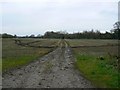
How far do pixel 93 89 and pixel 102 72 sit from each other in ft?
21.0

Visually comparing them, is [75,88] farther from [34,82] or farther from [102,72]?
[102,72]

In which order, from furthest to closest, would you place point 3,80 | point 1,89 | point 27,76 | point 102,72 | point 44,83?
Result: point 102,72, point 27,76, point 3,80, point 44,83, point 1,89

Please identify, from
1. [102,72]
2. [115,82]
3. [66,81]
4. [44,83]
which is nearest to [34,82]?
[44,83]

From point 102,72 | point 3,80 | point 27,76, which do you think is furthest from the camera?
point 102,72

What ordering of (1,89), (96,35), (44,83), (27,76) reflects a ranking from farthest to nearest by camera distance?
(96,35)
(27,76)
(44,83)
(1,89)

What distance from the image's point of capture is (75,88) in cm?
1684

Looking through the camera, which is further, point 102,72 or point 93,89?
point 102,72

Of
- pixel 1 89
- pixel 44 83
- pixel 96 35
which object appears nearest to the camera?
pixel 1 89

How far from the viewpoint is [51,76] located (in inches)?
843

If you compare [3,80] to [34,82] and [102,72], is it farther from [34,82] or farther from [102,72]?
[102,72]

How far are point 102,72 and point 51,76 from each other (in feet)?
12.6

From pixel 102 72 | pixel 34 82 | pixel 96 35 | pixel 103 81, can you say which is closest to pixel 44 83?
pixel 34 82

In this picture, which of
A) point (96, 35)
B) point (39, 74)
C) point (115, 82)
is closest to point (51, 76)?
point (39, 74)

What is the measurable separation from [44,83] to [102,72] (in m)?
5.95
